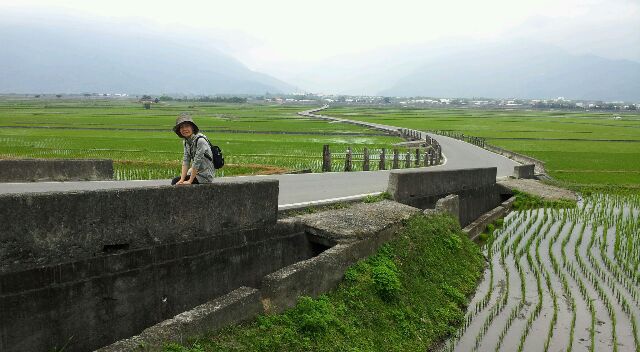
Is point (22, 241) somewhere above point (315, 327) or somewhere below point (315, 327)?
above

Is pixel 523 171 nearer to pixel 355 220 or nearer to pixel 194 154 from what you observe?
pixel 355 220

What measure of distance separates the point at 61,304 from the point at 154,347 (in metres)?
1.30

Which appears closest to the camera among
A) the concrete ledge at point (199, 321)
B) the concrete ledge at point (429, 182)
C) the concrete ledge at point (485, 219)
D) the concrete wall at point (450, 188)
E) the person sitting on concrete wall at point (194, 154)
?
the concrete ledge at point (199, 321)

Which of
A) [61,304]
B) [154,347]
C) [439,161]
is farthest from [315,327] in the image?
[439,161]

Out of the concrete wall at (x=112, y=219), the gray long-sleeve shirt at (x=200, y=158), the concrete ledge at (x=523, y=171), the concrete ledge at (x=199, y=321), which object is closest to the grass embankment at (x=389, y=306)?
the concrete ledge at (x=199, y=321)

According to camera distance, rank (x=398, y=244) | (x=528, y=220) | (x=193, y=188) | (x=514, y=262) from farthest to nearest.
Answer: (x=528, y=220), (x=514, y=262), (x=398, y=244), (x=193, y=188)

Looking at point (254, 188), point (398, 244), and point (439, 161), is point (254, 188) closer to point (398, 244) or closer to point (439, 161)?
point (398, 244)

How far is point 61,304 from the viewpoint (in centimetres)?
559

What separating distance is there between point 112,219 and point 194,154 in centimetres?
151

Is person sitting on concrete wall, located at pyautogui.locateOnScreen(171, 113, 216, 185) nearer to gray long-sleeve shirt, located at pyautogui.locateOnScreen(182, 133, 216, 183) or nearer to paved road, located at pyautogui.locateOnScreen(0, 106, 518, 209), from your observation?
gray long-sleeve shirt, located at pyautogui.locateOnScreen(182, 133, 216, 183)

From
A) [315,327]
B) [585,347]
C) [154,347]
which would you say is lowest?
[585,347]

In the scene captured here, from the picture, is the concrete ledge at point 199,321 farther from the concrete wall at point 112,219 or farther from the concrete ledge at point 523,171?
the concrete ledge at point 523,171

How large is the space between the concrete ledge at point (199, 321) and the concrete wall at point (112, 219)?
3.91 ft

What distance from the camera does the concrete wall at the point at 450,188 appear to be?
12.8m
